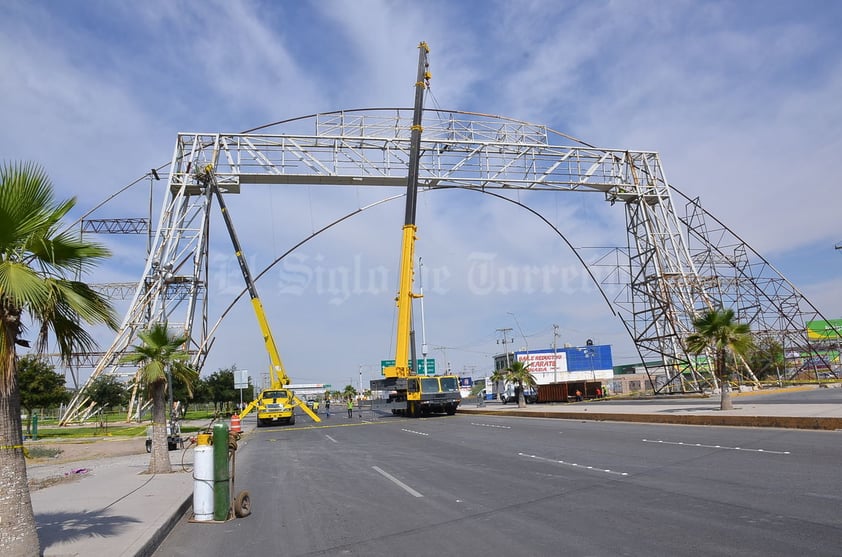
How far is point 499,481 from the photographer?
11.4 metres

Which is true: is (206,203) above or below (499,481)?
above

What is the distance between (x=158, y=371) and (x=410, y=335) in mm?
23754

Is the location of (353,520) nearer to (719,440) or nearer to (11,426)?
(11,426)

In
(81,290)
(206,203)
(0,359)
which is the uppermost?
(206,203)

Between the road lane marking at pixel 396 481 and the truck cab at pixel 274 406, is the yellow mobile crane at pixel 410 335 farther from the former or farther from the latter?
the road lane marking at pixel 396 481

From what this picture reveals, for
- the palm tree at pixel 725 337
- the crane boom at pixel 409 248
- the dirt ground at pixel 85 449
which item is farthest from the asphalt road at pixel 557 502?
the crane boom at pixel 409 248

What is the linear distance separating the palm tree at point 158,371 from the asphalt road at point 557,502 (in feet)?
7.32

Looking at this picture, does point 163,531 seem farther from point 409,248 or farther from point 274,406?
point 274,406

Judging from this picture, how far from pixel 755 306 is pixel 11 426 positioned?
202 feet

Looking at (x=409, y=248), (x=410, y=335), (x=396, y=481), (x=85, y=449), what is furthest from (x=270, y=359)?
(x=396, y=481)

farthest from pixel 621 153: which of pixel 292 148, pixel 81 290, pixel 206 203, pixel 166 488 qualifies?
pixel 81 290

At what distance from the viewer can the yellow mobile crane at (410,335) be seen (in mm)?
34312

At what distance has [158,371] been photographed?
1454cm

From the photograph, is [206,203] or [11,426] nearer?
[11,426]
